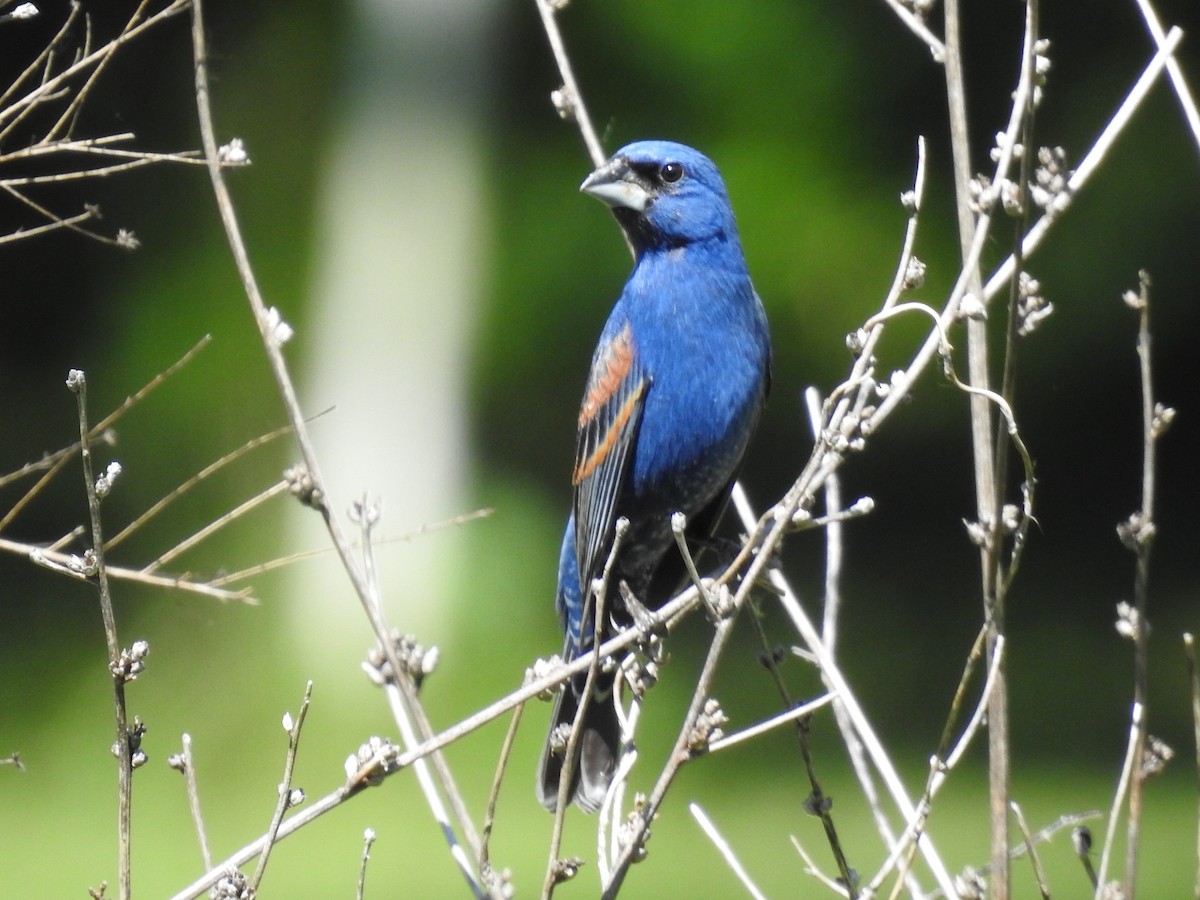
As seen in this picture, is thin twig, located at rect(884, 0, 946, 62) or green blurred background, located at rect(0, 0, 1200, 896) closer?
thin twig, located at rect(884, 0, 946, 62)

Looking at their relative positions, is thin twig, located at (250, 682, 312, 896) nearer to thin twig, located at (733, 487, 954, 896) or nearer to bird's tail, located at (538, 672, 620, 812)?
thin twig, located at (733, 487, 954, 896)

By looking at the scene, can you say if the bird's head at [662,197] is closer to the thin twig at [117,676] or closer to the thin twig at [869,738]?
the thin twig at [869,738]

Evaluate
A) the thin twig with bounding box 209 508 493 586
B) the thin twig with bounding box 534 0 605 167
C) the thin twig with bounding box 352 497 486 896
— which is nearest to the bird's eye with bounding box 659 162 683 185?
the thin twig with bounding box 534 0 605 167

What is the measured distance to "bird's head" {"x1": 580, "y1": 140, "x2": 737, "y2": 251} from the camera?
10.8ft

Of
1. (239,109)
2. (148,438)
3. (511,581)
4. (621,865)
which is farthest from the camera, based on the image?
(239,109)

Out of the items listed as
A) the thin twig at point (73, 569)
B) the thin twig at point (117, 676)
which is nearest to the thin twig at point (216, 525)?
the thin twig at point (73, 569)

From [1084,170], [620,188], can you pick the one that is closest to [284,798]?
[1084,170]

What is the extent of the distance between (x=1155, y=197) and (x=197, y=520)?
18.1ft

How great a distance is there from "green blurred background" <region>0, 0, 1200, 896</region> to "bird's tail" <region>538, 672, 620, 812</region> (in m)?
4.07

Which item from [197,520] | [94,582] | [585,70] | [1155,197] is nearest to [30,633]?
[197,520]

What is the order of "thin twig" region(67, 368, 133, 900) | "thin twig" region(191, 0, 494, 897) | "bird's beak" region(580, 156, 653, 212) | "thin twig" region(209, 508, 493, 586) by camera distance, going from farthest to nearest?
"bird's beak" region(580, 156, 653, 212), "thin twig" region(209, 508, 493, 586), "thin twig" region(191, 0, 494, 897), "thin twig" region(67, 368, 133, 900)

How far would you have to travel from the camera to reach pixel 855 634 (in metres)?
8.74

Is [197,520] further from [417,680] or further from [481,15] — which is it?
[417,680]

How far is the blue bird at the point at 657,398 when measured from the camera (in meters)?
3.12
